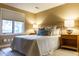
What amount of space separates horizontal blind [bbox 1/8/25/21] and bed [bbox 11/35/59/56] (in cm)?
37

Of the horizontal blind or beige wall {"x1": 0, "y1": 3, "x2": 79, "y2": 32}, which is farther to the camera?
beige wall {"x1": 0, "y1": 3, "x2": 79, "y2": 32}

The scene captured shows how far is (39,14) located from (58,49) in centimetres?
85

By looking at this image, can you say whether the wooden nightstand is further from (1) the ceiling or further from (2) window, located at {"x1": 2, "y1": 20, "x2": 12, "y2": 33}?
(2) window, located at {"x1": 2, "y1": 20, "x2": 12, "y2": 33}

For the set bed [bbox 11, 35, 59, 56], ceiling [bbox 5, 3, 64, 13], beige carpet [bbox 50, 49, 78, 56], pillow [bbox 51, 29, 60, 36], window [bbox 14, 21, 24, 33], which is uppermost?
ceiling [bbox 5, 3, 64, 13]

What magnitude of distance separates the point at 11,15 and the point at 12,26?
216mm

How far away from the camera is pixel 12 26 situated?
1.79m

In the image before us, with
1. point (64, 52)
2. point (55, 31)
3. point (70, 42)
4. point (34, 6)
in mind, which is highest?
point (34, 6)

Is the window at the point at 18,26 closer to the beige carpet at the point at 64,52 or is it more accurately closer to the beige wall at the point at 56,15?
the beige wall at the point at 56,15

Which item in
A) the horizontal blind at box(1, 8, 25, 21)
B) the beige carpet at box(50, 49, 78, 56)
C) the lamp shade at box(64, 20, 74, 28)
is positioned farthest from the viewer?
the lamp shade at box(64, 20, 74, 28)

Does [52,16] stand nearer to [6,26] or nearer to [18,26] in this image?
[18,26]

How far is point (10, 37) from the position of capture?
5.61 feet

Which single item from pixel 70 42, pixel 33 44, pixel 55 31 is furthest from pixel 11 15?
pixel 70 42

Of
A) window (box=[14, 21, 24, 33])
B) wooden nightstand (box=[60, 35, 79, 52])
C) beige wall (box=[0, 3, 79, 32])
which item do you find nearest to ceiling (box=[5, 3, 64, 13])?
beige wall (box=[0, 3, 79, 32])

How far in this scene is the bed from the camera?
1726 mm
